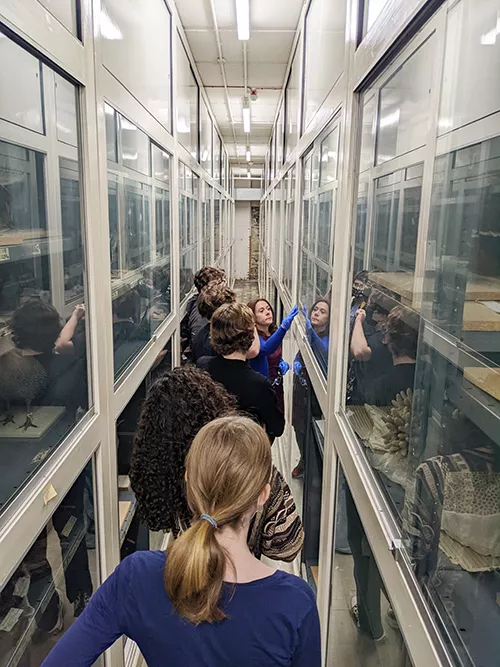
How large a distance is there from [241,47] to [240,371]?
4.06 meters

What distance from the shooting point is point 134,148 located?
255 cm

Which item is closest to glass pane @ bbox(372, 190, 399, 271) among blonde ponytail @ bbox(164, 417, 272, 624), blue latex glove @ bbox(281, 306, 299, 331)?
blonde ponytail @ bbox(164, 417, 272, 624)

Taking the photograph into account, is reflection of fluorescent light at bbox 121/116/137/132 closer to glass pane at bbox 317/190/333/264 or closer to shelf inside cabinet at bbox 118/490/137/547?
glass pane at bbox 317/190/333/264

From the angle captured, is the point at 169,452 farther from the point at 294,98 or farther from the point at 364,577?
the point at 294,98

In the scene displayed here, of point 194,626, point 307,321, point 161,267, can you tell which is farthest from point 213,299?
point 194,626

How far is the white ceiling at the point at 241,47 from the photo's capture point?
4.20 m

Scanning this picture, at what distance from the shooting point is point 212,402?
1638 mm

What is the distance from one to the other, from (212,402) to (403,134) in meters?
0.94

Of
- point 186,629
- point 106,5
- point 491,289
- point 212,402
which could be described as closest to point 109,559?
point 212,402

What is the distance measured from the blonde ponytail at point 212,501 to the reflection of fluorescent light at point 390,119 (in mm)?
922

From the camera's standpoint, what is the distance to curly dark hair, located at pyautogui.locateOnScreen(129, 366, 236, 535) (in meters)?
1.57

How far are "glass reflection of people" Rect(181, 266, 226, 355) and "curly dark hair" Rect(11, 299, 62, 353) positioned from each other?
200cm

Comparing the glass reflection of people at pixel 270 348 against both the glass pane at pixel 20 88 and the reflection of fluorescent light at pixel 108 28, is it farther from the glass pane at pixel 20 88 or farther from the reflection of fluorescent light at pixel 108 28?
the glass pane at pixel 20 88

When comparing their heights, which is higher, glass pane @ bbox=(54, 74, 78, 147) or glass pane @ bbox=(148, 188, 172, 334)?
glass pane @ bbox=(54, 74, 78, 147)
